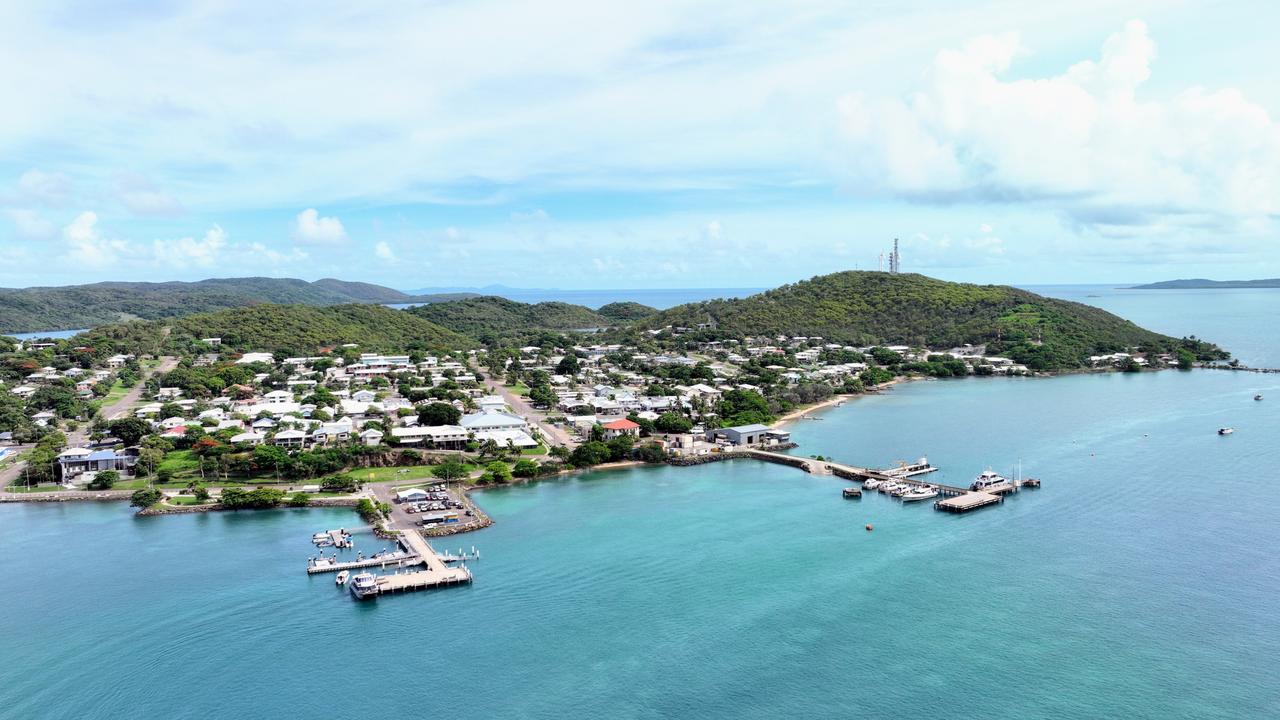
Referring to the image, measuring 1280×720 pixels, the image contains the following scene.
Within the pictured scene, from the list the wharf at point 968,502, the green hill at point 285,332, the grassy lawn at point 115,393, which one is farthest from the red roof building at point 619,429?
the green hill at point 285,332

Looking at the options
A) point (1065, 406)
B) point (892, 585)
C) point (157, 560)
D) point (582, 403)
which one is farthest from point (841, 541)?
point (1065, 406)

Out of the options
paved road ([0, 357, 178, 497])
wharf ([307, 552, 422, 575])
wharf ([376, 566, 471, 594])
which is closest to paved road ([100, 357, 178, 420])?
paved road ([0, 357, 178, 497])

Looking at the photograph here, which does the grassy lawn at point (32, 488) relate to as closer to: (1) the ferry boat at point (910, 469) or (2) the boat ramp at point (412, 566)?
(2) the boat ramp at point (412, 566)

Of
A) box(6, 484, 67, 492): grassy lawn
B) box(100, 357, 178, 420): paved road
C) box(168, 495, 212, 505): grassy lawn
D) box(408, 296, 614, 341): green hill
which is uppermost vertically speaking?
box(408, 296, 614, 341): green hill

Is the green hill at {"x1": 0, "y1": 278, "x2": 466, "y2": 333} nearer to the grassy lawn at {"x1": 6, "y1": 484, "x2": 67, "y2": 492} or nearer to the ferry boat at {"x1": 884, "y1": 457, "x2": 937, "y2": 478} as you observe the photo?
the grassy lawn at {"x1": 6, "y1": 484, "x2": 67, "y2": 492}

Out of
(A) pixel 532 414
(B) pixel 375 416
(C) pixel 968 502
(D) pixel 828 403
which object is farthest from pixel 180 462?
(D) pixel 828 403

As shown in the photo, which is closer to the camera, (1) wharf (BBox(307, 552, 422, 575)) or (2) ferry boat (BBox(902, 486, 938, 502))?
A: (1) wharf (BBox(307, 552, 422, 575))

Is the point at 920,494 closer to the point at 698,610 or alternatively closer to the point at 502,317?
the point at 698,610
